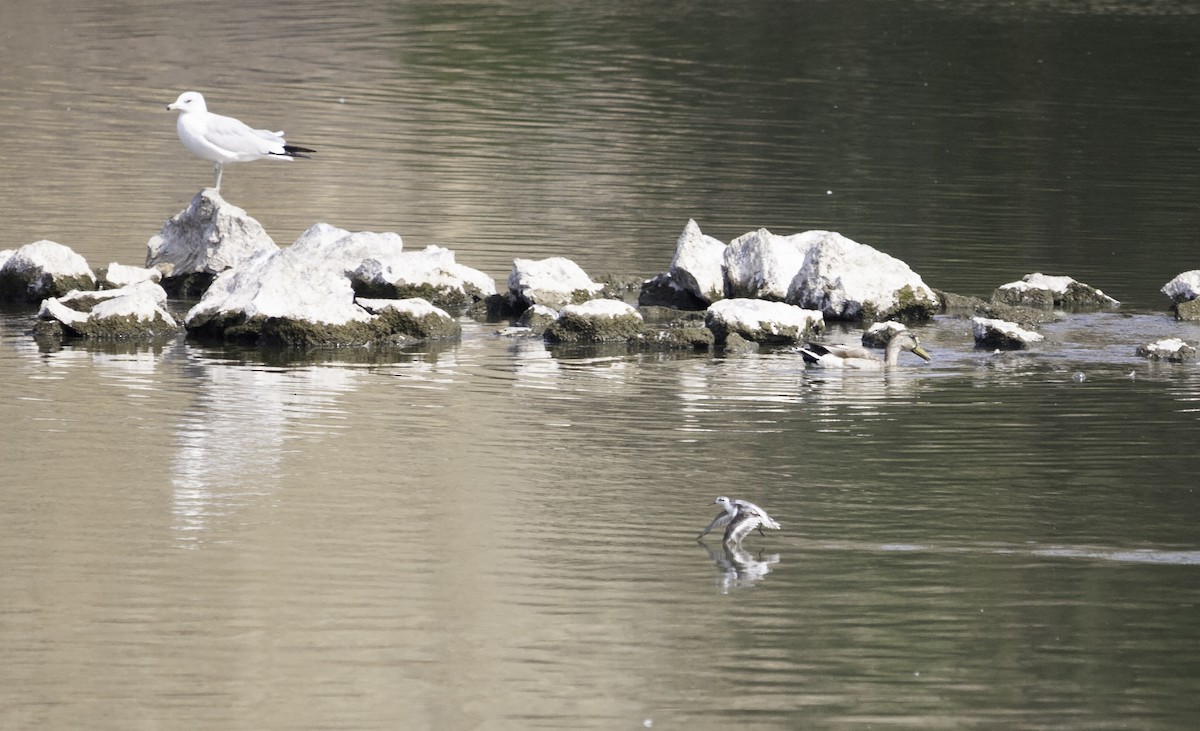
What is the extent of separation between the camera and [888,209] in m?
28.6

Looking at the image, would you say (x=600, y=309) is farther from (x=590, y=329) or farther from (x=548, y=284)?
(x=548, y=284)

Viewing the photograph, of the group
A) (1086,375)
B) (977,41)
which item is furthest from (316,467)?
(977,41)

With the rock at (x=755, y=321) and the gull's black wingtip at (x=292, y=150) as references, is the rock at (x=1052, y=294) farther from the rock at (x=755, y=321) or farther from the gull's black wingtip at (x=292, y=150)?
the gull's black wingtip at (x=292, y=150)

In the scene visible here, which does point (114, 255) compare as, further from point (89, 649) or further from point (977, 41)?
point (977, 41)

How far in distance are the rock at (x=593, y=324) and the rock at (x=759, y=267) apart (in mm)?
2353

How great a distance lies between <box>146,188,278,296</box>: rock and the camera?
72.5 ft

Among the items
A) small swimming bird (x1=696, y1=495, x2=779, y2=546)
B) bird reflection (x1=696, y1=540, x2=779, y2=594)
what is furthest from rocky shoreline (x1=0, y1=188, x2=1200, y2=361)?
bird reflection (x1=696, y1=540, x2=779, y2=594)

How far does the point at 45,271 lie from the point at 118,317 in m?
2.08

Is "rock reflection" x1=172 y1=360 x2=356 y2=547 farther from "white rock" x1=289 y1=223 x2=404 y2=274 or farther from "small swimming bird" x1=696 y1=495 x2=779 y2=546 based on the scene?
"white rock" x1=289 y1=223 x2=404 y2=274

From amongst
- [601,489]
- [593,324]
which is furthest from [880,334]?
[601,489]

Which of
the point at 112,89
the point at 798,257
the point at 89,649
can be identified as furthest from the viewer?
the point at 112,89

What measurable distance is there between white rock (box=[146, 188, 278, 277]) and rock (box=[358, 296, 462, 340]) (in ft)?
8.71

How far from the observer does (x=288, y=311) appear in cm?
1920

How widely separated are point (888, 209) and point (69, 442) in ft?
53.0
